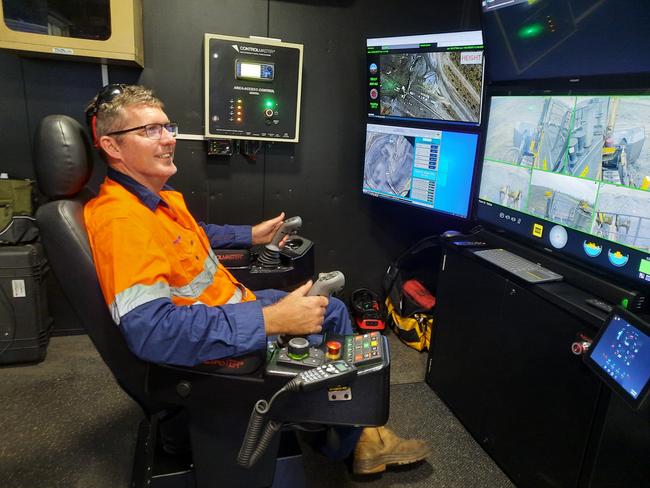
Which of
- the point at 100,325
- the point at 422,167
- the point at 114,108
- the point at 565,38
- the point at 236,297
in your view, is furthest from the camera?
the point at 422,167

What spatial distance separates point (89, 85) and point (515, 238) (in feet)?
7.40

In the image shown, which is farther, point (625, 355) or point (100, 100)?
point (100, 100)

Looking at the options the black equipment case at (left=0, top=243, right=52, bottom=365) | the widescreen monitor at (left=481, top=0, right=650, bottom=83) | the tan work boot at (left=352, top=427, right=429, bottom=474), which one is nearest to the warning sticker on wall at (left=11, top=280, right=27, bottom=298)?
the black equipment case at (left=0, top=243, right=52, bottom=365)

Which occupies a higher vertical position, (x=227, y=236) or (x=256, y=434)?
(x=227, y=236)

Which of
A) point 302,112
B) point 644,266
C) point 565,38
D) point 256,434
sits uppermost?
point 565,38

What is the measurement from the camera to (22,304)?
2.34 meters

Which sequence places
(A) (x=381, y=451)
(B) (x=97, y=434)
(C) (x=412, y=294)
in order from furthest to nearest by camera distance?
(C) (x=412, y=294) → (B) (x=97, y=434) → (A) (x=381, y=451)

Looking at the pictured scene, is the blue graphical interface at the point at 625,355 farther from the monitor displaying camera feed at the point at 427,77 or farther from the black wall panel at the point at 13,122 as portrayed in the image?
the black wall panel at the point at 13,122

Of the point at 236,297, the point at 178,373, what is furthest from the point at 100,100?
the point at 178,373

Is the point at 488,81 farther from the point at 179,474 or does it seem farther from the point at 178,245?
the point at 179,474

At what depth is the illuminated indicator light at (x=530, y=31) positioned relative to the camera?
166cm

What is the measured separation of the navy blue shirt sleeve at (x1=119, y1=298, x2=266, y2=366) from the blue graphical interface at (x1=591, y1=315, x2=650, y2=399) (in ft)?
3.12

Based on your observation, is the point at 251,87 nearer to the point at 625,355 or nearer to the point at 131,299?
the point at 131,299

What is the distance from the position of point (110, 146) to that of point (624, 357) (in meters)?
1.60
